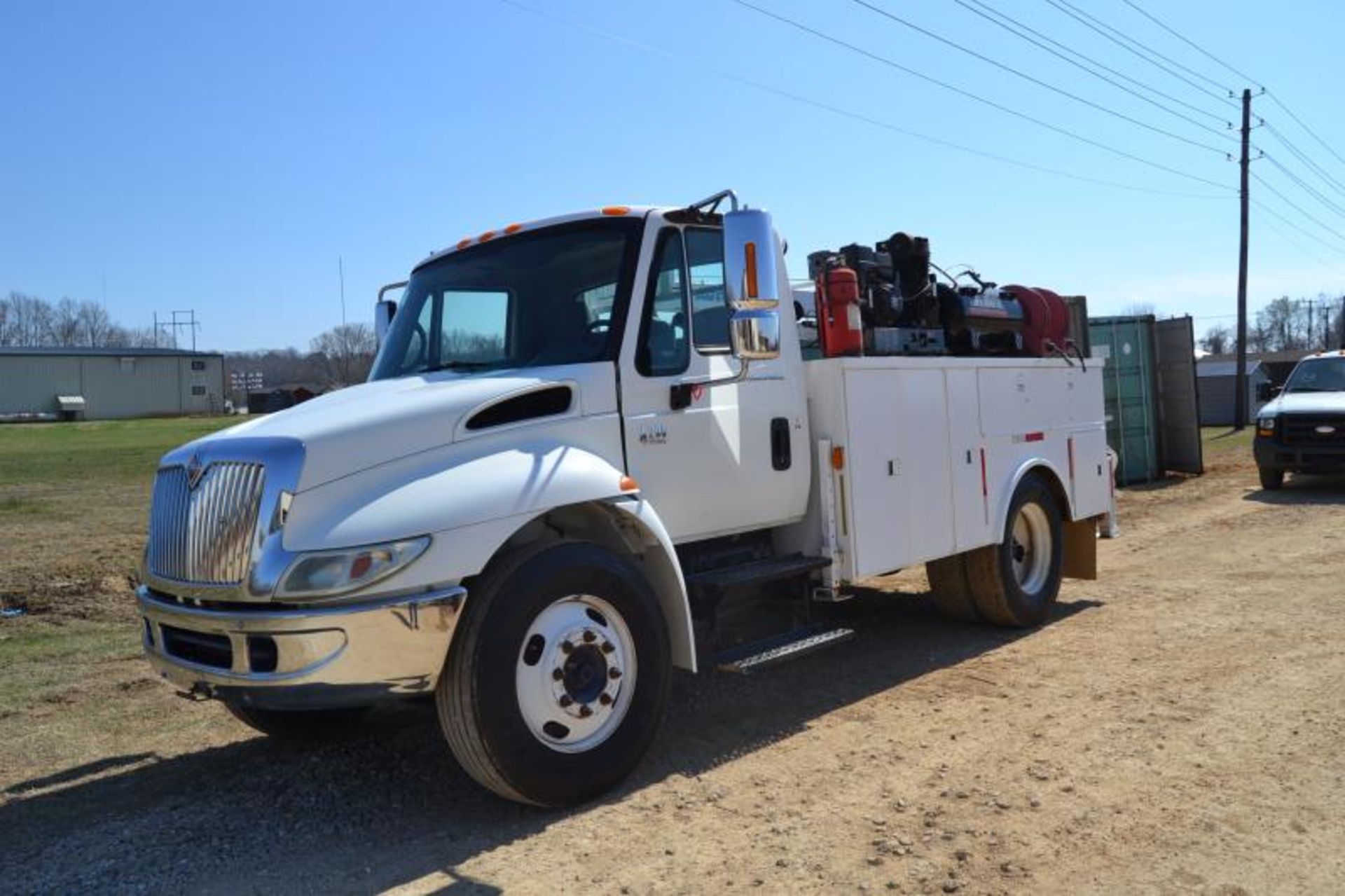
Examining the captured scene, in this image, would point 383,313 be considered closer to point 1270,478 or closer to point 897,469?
point 897,469

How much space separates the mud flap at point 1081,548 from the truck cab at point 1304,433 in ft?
28.0

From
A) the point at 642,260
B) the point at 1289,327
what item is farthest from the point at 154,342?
the point at 642,260

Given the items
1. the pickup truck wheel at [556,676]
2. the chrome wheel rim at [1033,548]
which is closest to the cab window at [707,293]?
the pickup truck wheel at [556,676]

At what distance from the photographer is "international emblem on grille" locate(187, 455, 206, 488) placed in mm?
4238

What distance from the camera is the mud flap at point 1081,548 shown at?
8.29 m

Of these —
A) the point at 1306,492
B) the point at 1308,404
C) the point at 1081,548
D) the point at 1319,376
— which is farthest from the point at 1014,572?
the point at 1319,376

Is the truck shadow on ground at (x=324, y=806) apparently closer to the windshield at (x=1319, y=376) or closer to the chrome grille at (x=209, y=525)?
the chrome grille at (x=209, y=525)

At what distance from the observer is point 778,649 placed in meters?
5.33

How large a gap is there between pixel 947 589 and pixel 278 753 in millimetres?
4517

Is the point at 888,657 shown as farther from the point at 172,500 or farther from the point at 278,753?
the point at 172,500

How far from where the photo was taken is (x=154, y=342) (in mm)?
118875

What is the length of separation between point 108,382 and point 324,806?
9047 cm

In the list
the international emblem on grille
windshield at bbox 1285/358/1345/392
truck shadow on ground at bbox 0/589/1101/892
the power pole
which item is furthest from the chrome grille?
the power pole

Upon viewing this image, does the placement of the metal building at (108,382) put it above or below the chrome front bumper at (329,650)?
above
